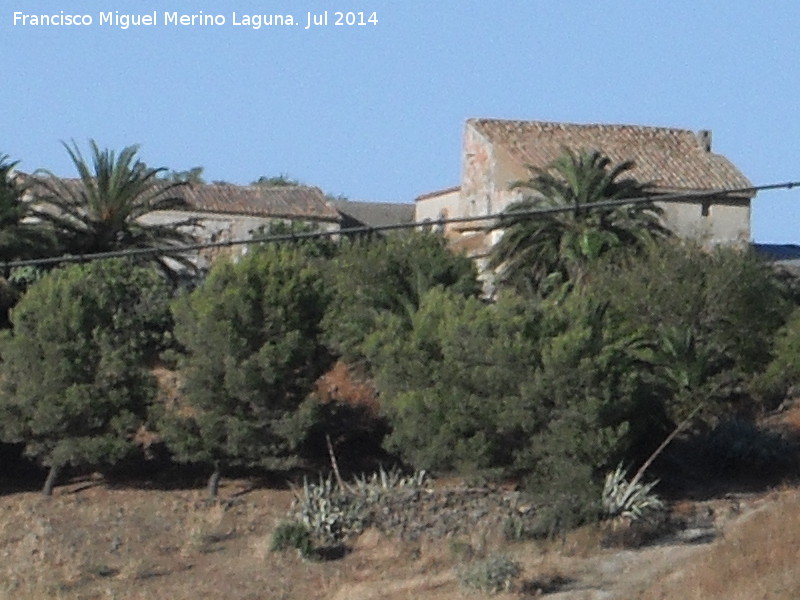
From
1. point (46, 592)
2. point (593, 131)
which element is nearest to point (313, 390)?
point (46, 592)

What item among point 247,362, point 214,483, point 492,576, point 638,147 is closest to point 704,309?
point 247,362

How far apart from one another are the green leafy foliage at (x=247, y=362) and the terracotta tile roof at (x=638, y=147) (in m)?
24.0

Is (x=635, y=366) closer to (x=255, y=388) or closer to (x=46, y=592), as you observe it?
(x=255, y=388)

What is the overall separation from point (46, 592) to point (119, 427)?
6581 mm

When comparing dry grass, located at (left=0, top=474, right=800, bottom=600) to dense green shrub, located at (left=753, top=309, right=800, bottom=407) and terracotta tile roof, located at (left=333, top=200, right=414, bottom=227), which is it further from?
terracotta tile roof, located at (left=333, top=200, right=414, bottom=227)

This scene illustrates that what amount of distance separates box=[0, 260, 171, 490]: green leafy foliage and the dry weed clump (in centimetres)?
1195

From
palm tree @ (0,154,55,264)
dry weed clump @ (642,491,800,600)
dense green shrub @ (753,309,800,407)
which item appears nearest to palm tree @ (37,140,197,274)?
palm tree @ (0,154,55,264)

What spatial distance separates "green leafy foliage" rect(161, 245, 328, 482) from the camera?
96.9ft

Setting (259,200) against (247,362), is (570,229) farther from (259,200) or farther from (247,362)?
(259,200)

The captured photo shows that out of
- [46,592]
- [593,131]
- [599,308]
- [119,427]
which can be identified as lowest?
[46,592]

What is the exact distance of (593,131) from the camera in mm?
57031

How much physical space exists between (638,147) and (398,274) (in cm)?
2072

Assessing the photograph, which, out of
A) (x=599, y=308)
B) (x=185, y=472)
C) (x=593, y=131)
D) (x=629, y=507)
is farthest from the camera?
(x=593, y=131)

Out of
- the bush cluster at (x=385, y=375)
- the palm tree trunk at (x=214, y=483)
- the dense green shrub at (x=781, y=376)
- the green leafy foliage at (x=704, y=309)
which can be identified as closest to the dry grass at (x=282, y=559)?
the palm tree trunk at (x=214, y=483)
